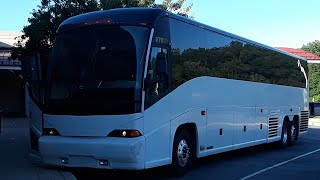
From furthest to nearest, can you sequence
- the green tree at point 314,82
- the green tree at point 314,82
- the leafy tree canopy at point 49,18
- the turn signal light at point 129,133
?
the green tree at point 314,82 → the green tree at point 314,82 → the leafy tree canopy at point 49,18 → the turn signal light at point 129,133

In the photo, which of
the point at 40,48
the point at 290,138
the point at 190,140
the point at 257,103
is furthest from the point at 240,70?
the point at 40,48

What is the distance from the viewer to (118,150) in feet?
27.5

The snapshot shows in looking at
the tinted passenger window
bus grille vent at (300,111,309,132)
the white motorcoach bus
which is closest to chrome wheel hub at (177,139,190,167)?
the white motorcoach bus

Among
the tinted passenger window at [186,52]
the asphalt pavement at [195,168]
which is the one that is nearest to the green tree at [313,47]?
the asphalt pavement at [195,168]

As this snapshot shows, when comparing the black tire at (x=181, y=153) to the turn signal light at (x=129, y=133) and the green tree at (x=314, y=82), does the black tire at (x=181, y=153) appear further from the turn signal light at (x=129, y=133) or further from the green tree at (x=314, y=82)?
the green tree at (x=314, y=82)

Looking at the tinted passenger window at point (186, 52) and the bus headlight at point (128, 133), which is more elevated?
the tinted passenger window at point (186, 52)

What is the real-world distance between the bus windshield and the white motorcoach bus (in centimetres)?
2

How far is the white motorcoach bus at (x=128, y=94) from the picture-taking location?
861 cm

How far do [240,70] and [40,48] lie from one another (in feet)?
22.1

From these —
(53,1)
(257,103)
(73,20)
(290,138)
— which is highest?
(53,1)

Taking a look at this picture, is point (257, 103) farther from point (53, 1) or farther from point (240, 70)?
point (53, 1)

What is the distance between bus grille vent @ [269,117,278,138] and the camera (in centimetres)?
1588

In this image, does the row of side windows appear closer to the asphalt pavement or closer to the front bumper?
the front bumper

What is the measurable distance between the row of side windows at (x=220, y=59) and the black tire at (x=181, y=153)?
1.13 m
